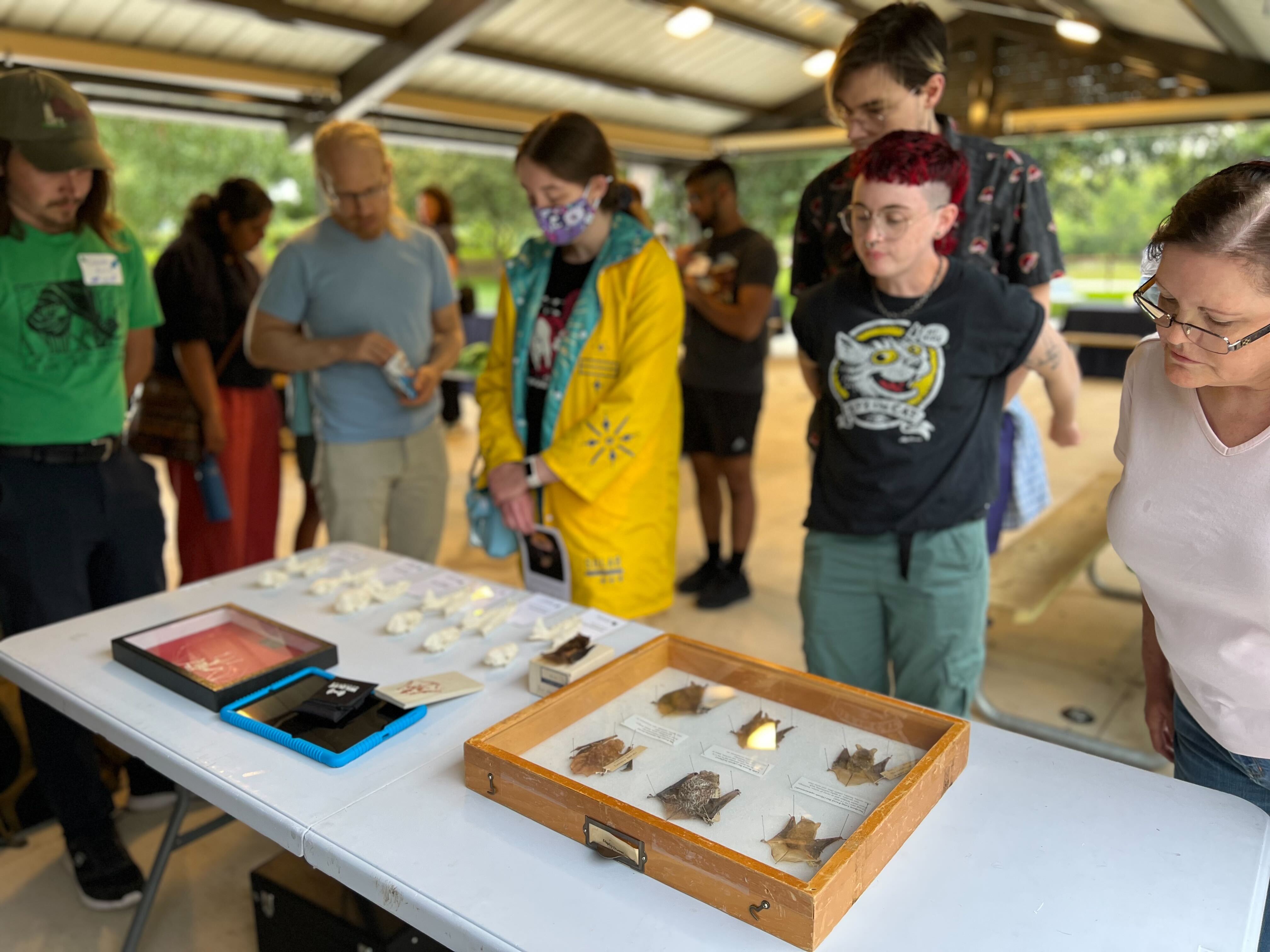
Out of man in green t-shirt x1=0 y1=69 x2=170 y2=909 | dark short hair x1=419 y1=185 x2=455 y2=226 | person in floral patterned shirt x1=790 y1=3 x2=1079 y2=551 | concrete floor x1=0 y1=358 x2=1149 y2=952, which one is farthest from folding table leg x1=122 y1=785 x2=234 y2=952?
dark short hair x1=419 y1=185 x2=455 y2=226

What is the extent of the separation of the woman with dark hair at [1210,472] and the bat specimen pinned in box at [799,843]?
0.52 meters

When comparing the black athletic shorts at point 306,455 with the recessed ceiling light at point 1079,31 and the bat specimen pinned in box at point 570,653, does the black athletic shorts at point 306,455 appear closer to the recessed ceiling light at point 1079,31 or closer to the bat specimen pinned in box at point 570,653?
the bat specimen pinned in box at point 570,653

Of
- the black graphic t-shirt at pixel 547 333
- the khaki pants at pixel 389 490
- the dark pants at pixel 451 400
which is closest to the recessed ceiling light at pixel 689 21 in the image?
the dark pants at pixel 451 400

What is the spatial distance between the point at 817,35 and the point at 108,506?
25.0 feet

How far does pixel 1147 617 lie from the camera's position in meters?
1.33

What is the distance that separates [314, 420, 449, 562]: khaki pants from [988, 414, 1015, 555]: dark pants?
1.47 metres

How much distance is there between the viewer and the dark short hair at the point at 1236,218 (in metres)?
0.97

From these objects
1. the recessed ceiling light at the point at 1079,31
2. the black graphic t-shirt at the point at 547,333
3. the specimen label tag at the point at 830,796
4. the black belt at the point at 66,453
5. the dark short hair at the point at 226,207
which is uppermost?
the recessed ceiling light at the point at 1079,31

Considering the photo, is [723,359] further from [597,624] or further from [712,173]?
[597,624]

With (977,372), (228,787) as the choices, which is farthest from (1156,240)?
(228,787)

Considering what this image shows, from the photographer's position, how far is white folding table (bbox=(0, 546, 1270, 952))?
0.90m

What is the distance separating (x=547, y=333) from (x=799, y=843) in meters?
1.30

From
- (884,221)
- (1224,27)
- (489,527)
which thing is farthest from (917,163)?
(1224,27)

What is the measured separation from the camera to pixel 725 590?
374 centimetres
